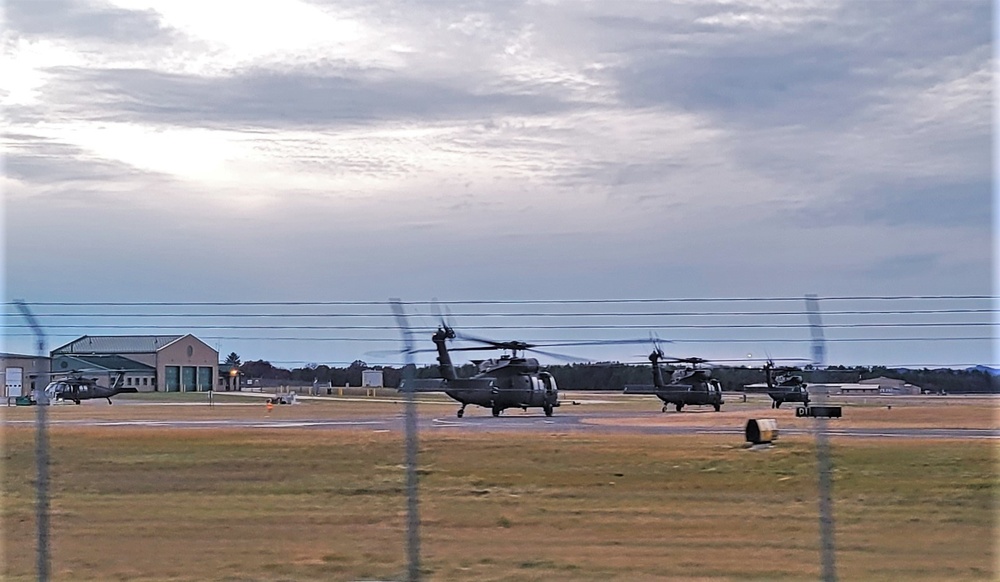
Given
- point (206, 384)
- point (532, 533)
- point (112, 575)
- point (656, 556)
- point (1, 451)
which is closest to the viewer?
point (112, 575)

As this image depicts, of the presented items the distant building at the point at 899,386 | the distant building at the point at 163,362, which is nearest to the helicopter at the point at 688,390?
the distant building at the point at 899,386

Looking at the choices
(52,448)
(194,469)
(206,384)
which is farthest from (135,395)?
(194,469)

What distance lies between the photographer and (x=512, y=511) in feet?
51.7

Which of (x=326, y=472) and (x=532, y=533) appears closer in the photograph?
(x=532, y=533)

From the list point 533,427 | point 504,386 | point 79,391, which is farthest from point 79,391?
point 533,427

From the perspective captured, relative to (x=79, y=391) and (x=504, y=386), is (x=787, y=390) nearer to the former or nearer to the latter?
(x=504, y=386)

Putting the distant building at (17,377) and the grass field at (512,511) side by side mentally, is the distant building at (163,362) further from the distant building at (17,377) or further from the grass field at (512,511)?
the grass field at (512,511)

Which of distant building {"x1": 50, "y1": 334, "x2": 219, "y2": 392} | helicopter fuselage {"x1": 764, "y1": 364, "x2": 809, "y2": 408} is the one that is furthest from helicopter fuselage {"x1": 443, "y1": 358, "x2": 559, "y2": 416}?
distant building {"x1": 50, "y1": 334, "x2": 219, "y2": 392}

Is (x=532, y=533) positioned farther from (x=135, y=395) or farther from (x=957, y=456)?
(x=135, y=395)

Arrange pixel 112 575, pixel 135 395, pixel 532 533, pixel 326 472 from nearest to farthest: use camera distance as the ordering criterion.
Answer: pixel 112 575, pixel 532 533, pixel 326 472, pixel 135 395

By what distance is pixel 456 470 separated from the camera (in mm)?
21141

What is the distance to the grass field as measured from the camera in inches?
447

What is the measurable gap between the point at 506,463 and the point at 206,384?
67.5 m

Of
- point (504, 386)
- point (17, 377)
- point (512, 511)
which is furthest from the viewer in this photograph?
point (17, 377)
